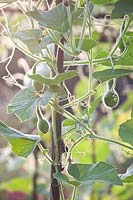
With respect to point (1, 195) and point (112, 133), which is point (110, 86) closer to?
point (112, 133)

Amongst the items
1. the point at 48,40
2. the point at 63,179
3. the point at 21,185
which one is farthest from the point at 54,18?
the point at 21,185

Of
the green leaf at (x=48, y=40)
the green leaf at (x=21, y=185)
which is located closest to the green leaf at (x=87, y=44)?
the green leaf at (x=48, y=40)

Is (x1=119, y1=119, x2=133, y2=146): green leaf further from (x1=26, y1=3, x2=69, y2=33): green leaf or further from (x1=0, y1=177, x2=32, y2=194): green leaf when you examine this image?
(x1=0, y1=177, x2=32, y2=194): green leaf

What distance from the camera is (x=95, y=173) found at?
46cm

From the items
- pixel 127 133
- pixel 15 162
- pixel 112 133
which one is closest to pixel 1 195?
pixel 15 162

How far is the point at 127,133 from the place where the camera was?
505mm

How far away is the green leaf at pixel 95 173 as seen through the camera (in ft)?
1.45

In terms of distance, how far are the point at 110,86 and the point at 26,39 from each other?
0.30 ft

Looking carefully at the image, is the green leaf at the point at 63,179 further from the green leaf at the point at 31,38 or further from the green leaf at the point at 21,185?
the green leaf at the point at 21,185

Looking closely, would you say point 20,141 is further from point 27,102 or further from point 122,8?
point 122,8

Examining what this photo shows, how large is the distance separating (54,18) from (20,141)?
108mm

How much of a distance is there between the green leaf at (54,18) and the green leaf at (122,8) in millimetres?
42

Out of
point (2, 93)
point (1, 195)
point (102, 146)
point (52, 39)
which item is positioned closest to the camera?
point (52, 39)

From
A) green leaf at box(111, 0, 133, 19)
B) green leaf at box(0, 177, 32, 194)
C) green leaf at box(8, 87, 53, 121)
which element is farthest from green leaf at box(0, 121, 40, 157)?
green leaf at box(0, 177, 32, 194)
